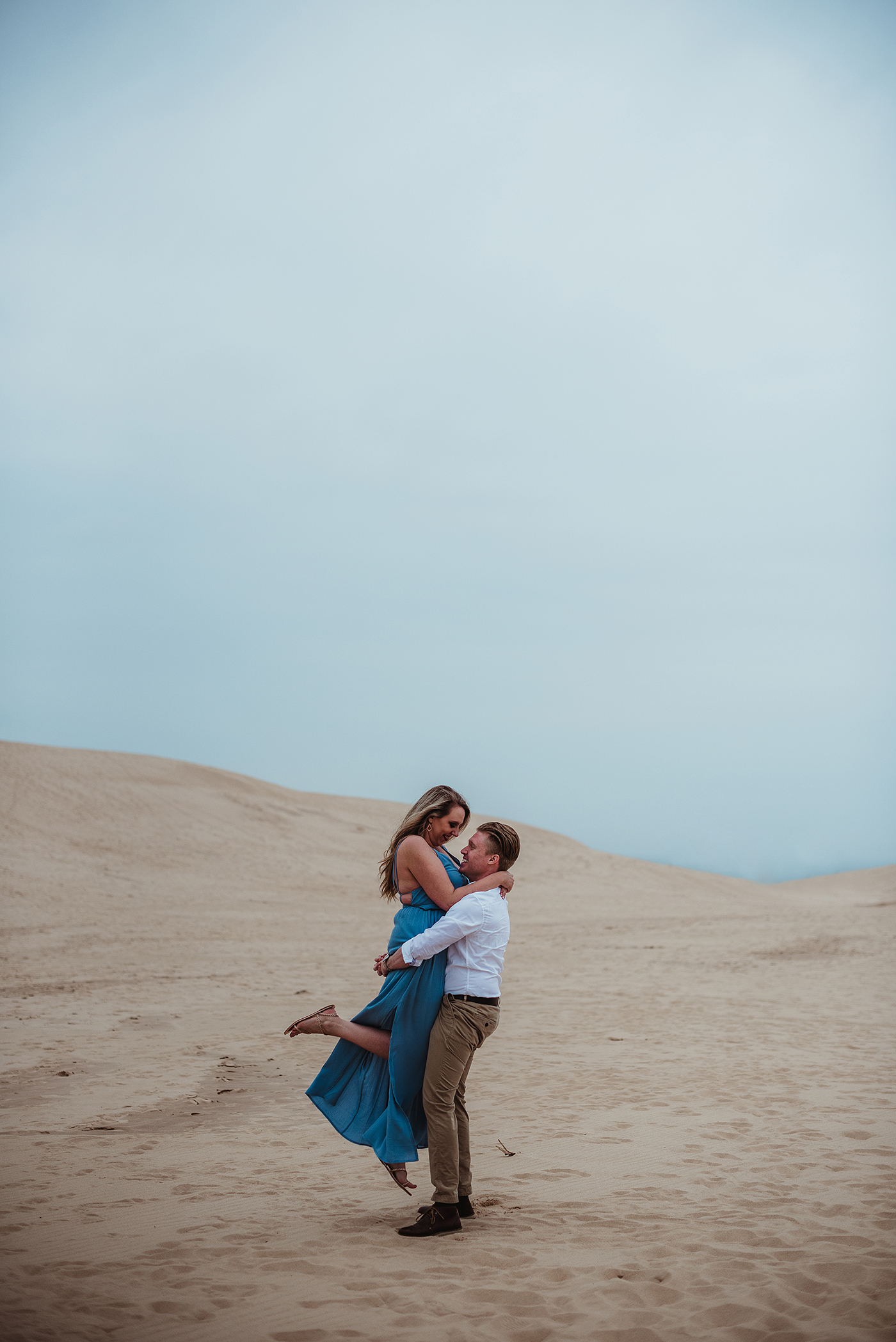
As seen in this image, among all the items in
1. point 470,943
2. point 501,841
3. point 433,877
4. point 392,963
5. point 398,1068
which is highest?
point 501,841

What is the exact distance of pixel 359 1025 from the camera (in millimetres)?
4855

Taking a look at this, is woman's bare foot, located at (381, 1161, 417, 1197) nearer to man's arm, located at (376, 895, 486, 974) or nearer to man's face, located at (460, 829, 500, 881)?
man's arm, located at (376, 895, 486, 974)

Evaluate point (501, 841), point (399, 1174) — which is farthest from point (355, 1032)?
point (501, 841)

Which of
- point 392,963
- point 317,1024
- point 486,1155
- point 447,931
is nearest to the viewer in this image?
point 447,931

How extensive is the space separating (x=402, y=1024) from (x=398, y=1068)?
0.70 feet

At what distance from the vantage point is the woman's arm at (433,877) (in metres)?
4.64

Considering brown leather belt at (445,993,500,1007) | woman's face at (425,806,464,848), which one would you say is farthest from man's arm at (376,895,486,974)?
woman's face at (425,806,464,848)

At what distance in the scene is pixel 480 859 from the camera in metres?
4.71

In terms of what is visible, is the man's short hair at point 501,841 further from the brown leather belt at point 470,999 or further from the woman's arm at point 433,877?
the brown leather belt at point 470,999

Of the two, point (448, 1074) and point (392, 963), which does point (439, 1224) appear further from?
point (392, 963)

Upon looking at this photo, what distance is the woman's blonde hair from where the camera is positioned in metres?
4.76

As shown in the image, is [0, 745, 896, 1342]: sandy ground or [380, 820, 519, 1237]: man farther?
[380, 820, 519, 1237]: man

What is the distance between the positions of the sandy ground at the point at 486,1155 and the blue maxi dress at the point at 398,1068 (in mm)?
531

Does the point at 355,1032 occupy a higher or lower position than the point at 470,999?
lower
